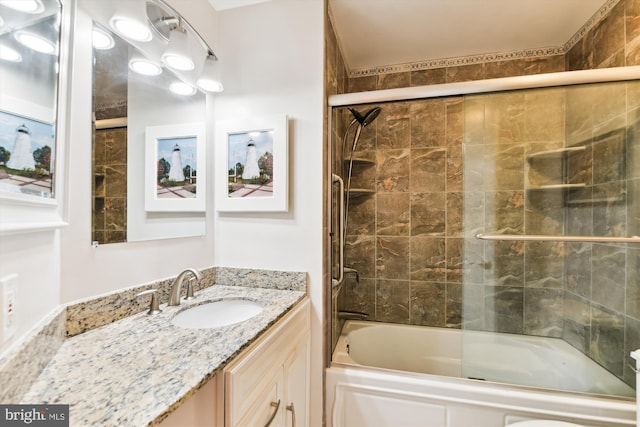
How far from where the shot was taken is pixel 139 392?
22.6 inches

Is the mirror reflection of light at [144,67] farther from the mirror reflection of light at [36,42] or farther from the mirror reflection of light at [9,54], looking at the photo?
the mirror reflection of light at [9,54]

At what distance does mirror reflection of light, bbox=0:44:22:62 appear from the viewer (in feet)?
1.84

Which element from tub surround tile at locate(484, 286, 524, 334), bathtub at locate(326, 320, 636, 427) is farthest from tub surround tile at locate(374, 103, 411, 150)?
bathtub at locate(326, 320, 636, 427)

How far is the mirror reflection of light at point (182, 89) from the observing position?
1382 millimetres

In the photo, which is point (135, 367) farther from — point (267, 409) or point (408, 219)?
point (408, 219)

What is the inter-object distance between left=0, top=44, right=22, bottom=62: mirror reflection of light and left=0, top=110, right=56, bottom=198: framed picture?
11 cm

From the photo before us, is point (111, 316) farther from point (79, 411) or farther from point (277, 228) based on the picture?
point (277, 228)

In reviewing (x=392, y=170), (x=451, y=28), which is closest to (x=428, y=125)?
(x=392, y=170)

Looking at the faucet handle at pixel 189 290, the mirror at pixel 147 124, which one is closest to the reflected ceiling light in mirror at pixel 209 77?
the mirror at pixel 147 124

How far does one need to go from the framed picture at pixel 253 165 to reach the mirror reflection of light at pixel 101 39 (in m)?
0.61

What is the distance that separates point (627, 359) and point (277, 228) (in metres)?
1.87

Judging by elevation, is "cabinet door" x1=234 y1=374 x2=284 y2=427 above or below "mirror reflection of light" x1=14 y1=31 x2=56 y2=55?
below

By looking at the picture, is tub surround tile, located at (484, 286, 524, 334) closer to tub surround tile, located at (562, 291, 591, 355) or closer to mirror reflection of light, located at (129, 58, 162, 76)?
tub surround tile, located at (562, 291, 591, 355)

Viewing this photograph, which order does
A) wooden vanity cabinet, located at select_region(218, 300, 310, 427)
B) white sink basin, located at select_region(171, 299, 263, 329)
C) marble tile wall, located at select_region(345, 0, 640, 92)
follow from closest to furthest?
1. wooden vanity cabinet, located at select_region(218, 300, 310, 427)
2. white sink basin, located at select_region(171, 299, 263, 329)
3. marble tile wall, located at select_region(345, 0, 640, 92)
